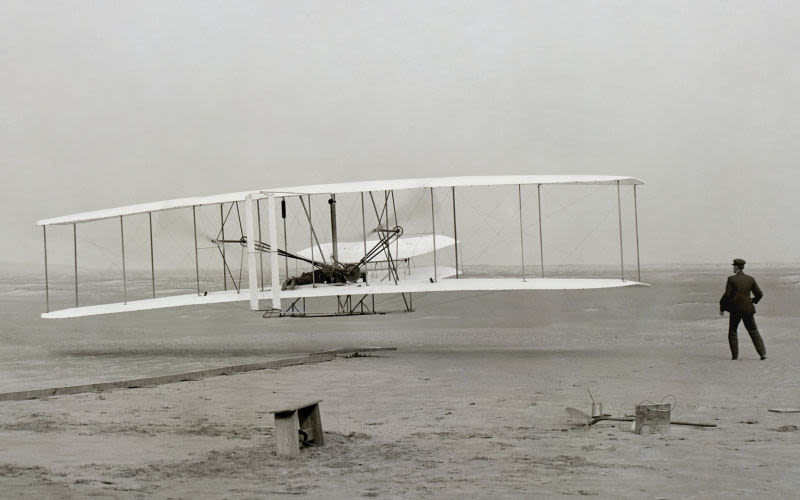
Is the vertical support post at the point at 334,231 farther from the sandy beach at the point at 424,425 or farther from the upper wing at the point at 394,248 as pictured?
the sandy beach at the point at 424,425

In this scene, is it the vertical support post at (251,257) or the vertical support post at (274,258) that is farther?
the vertical support post at (274,258)

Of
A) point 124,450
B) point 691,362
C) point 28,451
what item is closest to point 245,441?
point 124,450

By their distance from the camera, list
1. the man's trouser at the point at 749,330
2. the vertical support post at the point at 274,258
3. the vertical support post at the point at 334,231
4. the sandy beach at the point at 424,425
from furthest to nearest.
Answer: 1. the vertical support post at the point at 334,231
2. the vertical support post at the point at 274,258
3. the man's trouser at the point at 749,330
4. the sandy beach at the point at 424,425

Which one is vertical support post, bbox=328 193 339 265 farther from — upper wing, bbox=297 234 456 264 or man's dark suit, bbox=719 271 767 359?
man's dark suit, bbox=719 271 767 359

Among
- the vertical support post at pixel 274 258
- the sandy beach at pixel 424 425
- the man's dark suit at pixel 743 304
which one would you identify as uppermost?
the vertical support post at pixel 274 258

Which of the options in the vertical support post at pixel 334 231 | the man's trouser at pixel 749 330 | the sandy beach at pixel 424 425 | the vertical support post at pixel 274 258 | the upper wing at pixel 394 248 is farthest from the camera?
the upper wing at pixel 394 248

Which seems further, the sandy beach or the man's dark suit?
the man's dark suit

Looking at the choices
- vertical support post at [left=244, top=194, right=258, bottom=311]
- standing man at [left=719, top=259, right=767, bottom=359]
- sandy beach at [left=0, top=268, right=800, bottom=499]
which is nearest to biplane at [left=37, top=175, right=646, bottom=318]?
vertical support post at [left=244, top=194, right=258, bottom=311]

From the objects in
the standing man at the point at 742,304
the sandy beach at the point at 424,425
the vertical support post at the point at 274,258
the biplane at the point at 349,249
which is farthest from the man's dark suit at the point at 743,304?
the vertical support post at the point at 274,258

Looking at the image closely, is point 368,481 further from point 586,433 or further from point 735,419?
point 735,419
